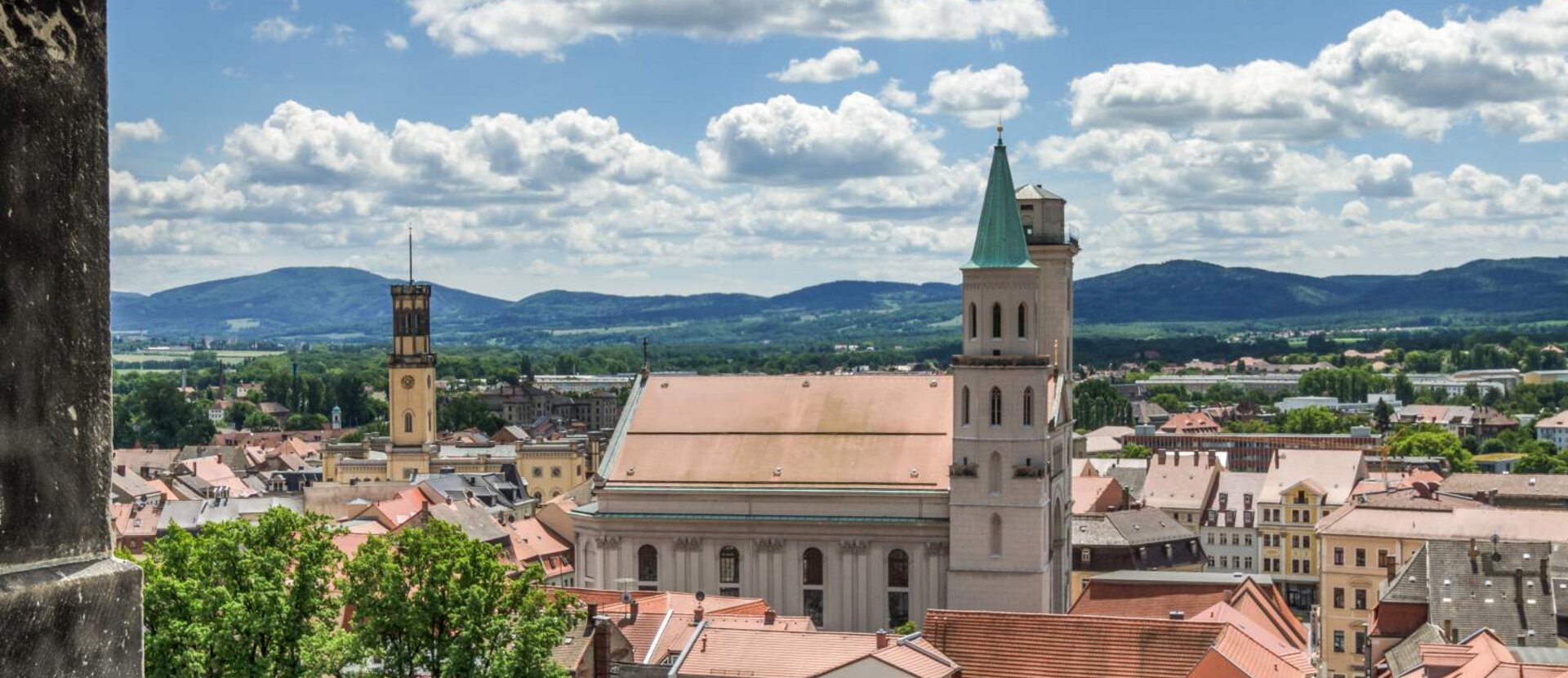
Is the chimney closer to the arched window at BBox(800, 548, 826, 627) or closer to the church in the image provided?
the church

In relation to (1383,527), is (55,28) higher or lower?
higher

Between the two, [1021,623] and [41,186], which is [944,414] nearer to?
[1021,623]

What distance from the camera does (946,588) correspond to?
64.2m

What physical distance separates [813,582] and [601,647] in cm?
1938

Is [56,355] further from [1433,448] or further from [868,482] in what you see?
[1433,448]

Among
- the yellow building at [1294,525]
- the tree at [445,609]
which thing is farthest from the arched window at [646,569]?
the yellow building at [1294,525]

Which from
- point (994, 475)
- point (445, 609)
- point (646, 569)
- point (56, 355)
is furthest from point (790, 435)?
point (56, 355)

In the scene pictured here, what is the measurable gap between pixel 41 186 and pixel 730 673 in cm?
4374

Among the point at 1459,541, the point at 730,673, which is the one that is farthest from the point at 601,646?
the point at 1459,541

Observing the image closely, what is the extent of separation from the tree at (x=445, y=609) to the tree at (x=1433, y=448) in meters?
136

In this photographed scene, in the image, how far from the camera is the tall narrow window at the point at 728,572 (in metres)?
66.7

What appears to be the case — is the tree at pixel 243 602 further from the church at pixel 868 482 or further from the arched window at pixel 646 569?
the arched window at pixel 646 569

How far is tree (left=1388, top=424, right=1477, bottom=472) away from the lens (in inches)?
6481

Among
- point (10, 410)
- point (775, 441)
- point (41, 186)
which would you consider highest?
point (41, 186)
